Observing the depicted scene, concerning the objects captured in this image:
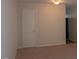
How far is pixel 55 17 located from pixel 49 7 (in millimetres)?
653

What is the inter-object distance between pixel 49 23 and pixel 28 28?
1.20 m

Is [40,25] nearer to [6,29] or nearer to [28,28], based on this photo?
[28,28]

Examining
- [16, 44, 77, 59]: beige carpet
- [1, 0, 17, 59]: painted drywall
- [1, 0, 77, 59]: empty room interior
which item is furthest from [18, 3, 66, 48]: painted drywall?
[1, 0, 17, 59]: painted drywall

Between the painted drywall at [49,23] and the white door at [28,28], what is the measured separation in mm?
184

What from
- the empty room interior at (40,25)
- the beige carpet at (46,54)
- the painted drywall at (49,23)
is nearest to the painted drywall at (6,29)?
the beige carpet at (46,54)

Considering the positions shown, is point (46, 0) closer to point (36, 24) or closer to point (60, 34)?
point (36, 24)

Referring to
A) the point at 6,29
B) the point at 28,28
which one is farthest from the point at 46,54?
the point at 6,29

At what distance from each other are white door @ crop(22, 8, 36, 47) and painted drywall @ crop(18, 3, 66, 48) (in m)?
0.18

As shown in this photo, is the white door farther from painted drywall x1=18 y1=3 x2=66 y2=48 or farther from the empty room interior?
painted drywall x1=18 y1=3 x2=66 y2=48

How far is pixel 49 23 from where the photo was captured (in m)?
7.53

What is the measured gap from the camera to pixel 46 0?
7.23m

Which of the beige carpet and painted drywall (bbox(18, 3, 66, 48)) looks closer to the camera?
the beige carpet

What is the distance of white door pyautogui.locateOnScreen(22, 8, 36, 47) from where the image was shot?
7020mm

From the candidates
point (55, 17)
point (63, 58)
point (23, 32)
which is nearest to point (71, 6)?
point (55, 17)
